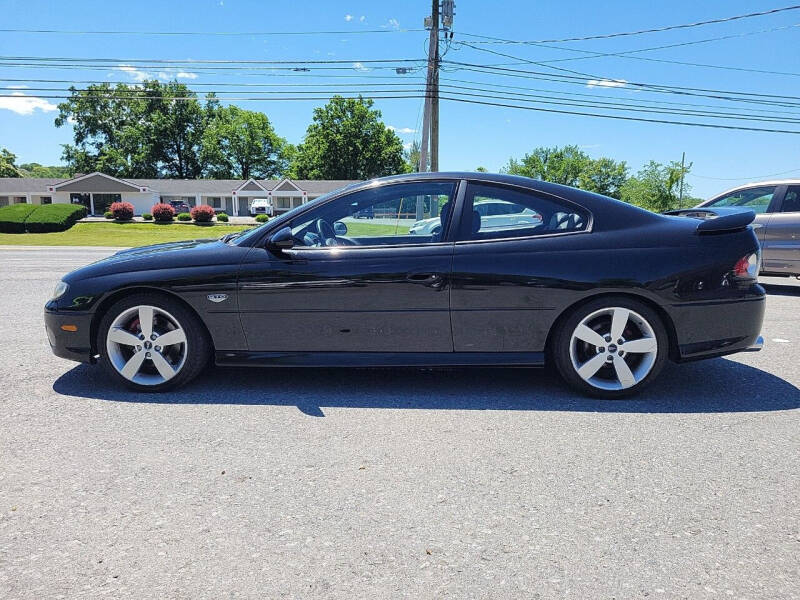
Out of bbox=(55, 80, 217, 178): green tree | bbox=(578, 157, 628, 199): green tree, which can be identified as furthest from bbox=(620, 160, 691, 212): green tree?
bbox=(55, 80, 217, 178): green tree

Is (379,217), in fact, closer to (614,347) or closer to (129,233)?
(614,347)

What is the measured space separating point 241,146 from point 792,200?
80733 mm

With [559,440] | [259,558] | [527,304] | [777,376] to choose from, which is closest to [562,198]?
[527,304]

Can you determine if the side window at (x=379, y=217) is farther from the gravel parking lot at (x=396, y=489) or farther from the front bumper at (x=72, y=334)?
the front bumper at (x=72, y=334)

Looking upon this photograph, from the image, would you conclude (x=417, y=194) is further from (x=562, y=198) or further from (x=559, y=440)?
(x=559, y=440)

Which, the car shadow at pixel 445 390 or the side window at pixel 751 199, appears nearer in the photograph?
the car shadow at pixel 445 390

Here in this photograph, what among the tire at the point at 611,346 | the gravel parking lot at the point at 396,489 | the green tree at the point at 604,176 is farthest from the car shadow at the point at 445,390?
the green tree at the point at 604,176

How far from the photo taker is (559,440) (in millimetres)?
3148

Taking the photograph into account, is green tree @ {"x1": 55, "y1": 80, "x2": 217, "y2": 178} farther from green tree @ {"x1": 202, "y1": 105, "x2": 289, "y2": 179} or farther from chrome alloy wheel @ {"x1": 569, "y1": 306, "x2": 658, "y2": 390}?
chrome alloy wheel @ {"x1": 569, "y1": 306, "x2": 658, "y2": 390}

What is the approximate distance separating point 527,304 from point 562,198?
2.67ft

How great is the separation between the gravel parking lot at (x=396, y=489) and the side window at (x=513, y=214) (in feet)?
3.74

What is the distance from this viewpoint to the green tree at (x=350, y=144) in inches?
2879

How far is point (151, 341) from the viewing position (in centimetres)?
387

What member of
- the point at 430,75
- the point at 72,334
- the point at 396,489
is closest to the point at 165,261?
the point at 72,334
